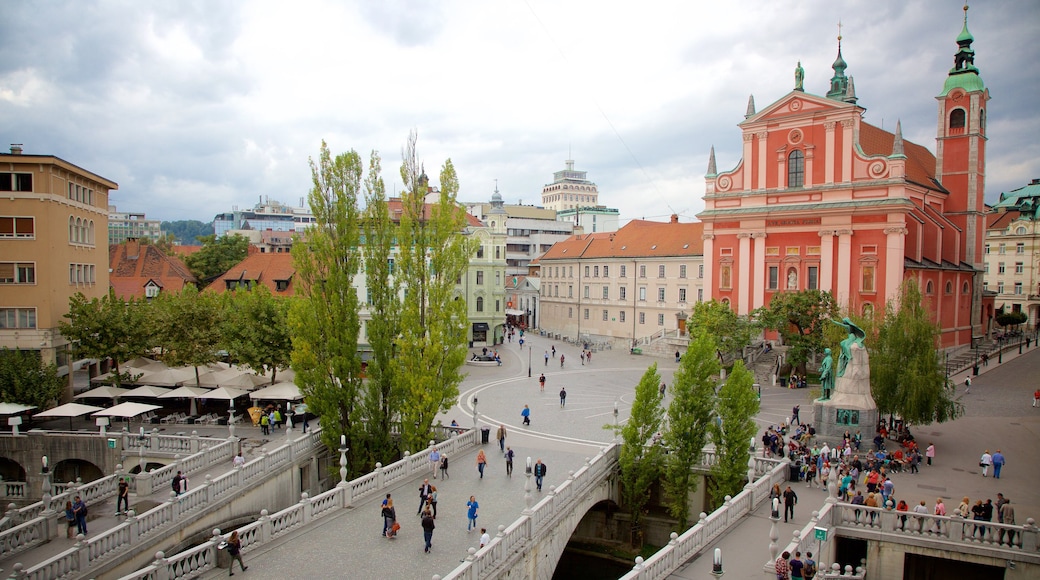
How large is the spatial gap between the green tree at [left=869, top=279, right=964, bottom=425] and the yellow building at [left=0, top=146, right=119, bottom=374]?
3816cm

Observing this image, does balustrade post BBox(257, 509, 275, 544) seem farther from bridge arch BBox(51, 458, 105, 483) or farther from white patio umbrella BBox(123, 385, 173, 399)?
white patio umbrella BBox(123, 385, 173, 399)

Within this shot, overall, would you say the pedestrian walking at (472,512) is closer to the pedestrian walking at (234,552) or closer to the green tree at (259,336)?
the pedestrian walking at (234,552)

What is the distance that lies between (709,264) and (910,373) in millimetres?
26026

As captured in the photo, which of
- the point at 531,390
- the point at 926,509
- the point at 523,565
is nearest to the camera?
the point at 523,565

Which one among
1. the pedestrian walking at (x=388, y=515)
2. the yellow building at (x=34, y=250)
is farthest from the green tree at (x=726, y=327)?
the yellow building at (x=34, y=250)

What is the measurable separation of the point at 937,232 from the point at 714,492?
38.2 m

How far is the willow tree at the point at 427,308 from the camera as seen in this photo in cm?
2484

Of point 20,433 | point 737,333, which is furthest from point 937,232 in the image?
point 20,433

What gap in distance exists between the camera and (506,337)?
74.8 metres

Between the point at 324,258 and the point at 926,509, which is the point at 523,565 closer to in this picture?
the point at 926,509

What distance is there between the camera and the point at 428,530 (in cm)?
1752

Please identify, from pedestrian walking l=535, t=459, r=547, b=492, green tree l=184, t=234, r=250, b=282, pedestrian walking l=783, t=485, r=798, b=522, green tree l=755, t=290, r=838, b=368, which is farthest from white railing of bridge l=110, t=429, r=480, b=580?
green tree l=184, t=234, r=250, b=282

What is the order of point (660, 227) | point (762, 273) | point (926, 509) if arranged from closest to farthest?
point (926, 509) < point (762, 273) < point (660, 227)

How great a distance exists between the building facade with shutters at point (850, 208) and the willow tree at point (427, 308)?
1127 inches
